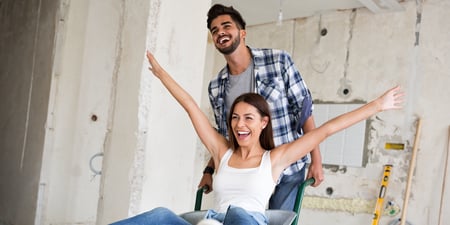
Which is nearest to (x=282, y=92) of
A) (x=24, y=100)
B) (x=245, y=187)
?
(x=245, y=187)

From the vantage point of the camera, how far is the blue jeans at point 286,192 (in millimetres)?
1952

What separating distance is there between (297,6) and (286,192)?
10.4 feet

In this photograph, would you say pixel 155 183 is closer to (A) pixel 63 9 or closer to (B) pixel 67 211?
(B) pixel 67 211

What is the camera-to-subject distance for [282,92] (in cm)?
200

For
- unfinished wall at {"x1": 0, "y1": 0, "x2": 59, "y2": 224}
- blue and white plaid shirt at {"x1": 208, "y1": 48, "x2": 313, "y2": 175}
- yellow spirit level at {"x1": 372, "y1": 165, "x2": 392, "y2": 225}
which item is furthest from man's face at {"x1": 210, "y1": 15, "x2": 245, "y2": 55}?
yellow spirit level at {"x1": 372, "y1": 165, "x2": 392, "y2": 225}

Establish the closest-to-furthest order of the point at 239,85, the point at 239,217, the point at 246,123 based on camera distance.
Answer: the point at 239,217, the point at 246,123, the point at 239,85

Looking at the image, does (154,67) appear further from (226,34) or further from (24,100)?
(24,100)

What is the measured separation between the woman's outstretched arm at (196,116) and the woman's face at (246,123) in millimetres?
129

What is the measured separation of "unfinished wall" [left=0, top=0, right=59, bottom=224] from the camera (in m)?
3.23

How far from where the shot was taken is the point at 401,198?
4191 millimetres

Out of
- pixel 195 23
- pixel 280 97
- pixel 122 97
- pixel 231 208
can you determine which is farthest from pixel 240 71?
pixel 231 208

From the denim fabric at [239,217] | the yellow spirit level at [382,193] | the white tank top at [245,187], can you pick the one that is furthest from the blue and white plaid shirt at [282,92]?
the yellow spirit level at [382,193]

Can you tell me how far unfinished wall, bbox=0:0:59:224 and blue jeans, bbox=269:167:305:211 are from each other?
192cm

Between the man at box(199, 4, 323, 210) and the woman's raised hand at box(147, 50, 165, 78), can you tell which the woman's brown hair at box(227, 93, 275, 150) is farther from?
the woman's raised hand at box(147, 50, 165, 78)
